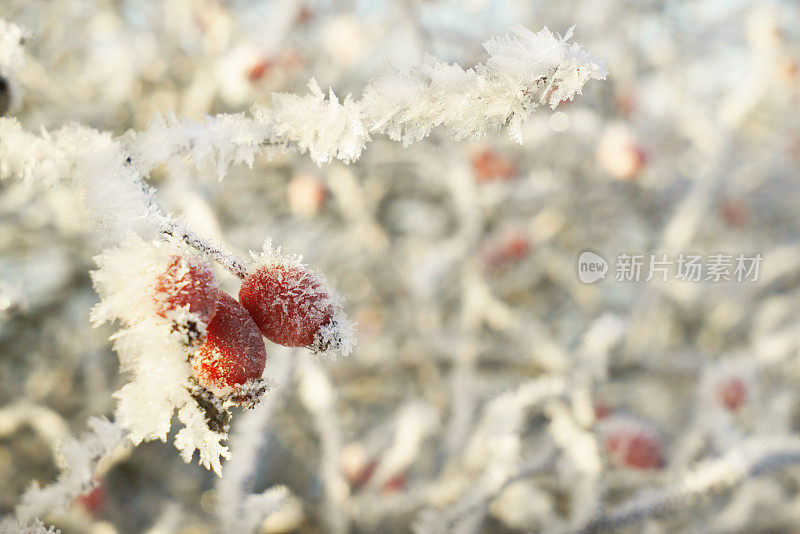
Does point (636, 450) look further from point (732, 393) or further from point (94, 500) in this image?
point (94, 500)

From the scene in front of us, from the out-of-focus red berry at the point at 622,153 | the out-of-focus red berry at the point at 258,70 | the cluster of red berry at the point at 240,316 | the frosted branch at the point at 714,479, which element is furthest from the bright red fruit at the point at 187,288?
the out-of-focus red berry at the point at 622,153

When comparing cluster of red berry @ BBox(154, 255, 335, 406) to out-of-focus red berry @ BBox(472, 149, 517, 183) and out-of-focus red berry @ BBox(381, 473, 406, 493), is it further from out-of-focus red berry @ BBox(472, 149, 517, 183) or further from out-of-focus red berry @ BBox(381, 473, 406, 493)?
out-of-focus red berry @ BBox(472, 149, 517, 183)

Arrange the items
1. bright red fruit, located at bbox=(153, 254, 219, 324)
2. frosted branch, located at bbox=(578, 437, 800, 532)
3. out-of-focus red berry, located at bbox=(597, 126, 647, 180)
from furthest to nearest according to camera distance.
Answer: out-of-focus red berry, located at bbox=(597, 126, 647, 180)
frosted branch, located at bbox=(578, 437, 800, 532)
bright red fruit, located at bbox=(153, 254, 219, 324)

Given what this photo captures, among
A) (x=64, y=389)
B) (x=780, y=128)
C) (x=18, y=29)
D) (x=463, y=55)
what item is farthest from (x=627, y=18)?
(x=64, y=389)

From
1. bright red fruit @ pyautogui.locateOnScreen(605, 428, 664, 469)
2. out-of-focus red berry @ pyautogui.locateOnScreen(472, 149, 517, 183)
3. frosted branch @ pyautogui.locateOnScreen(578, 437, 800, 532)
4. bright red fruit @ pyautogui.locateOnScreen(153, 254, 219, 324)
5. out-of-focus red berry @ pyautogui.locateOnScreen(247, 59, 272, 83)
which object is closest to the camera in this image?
bright red fruit @ pyautogui.locateOnScreen(153, 254, 219, 324)

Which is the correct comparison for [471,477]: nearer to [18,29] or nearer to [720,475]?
[720,475]

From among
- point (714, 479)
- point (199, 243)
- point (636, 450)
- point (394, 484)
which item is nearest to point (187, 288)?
point (199, 243)

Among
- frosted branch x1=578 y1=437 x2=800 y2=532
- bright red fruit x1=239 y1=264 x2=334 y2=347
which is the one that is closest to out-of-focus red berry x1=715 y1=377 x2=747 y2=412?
frosted branch x1=578 y1=437 x2=800 y2=532
